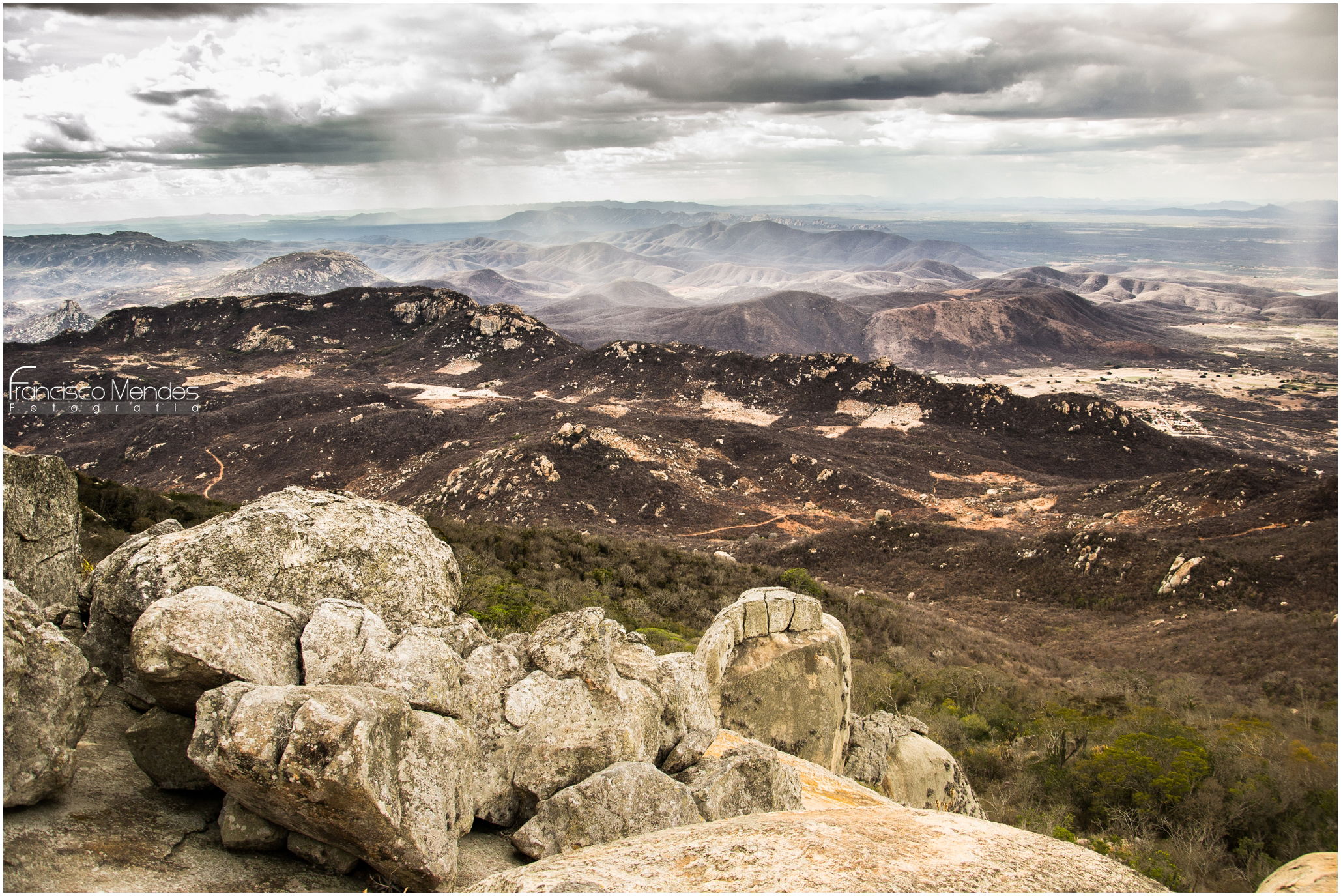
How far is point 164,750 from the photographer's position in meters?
5.38

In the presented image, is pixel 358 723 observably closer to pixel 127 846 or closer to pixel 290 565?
pixel 127 846

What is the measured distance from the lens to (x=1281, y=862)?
392 inches

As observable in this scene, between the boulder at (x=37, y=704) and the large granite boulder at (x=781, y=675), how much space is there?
25.4ft

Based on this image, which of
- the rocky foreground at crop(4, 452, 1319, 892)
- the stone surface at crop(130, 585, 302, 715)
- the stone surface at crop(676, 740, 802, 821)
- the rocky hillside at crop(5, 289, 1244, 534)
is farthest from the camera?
the rocky hillside at crop(5, 289, 1244, 534)

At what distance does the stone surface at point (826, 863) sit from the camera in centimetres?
485

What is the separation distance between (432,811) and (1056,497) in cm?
5380

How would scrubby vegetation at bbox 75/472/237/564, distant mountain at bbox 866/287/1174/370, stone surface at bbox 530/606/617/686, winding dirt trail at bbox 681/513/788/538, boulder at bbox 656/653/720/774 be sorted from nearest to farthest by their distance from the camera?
stone surface at bbox 530/606/617/686 → boulder at bbox 656/653/720/774 → scrubby vegetation at bbox 75/472/237/564 → winding dirt trail at bbox 681/513/788/538 → distant mountain at bbox 866/287/1174/370

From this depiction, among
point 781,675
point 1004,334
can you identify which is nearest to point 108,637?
point 781,675

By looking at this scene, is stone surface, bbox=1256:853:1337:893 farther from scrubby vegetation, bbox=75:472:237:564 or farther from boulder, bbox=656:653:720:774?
scrubby vegetation, bbox=75:472:237:564

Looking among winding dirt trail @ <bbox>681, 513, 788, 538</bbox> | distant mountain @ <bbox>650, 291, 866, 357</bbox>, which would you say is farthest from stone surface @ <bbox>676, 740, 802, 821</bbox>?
distant mountain @ <bbox>650, 291, 866, 357</bbox>

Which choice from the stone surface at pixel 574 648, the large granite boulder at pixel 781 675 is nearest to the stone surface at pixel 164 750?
the stone surface at pixel 574 648

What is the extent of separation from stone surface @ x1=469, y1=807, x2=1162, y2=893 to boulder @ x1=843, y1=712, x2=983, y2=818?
216 inches

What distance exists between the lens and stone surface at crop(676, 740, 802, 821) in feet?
Result: 22.0

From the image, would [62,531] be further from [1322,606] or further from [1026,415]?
[1026,415]
